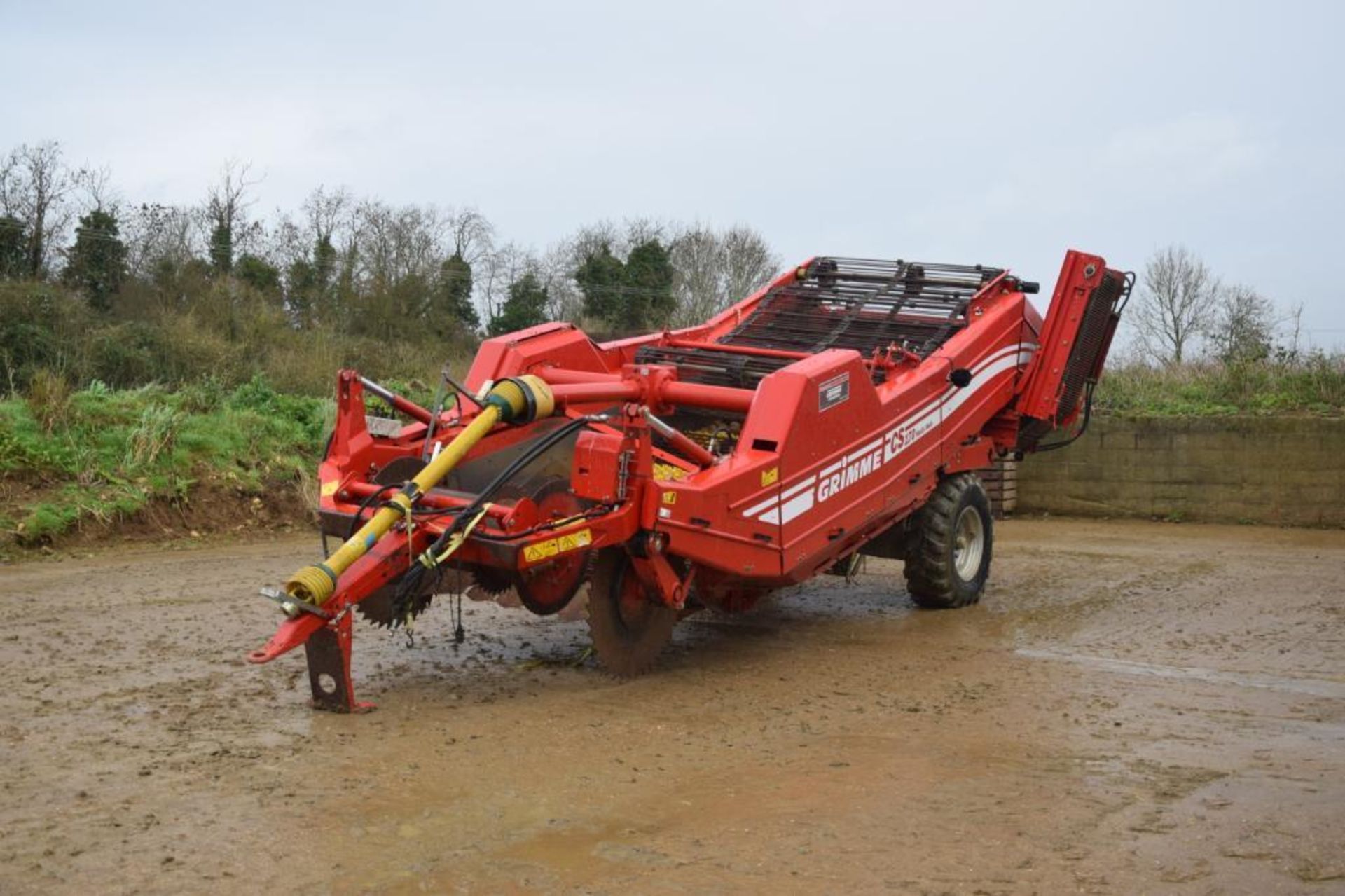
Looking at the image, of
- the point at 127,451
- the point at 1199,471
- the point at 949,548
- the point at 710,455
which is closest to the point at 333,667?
the point at 710,455

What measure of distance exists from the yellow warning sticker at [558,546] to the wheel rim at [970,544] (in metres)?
4.05

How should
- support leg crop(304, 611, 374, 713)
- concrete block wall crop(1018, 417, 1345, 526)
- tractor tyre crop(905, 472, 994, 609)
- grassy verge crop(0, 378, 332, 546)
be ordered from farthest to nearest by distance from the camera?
concrete block wall crop(1018, 417, 1345, 526) < grassy verge crop(0, 378, 332, 546) < tractor tyre crop(905, 472, 994, 609) < support leg crop(304, 611, 374, 713)

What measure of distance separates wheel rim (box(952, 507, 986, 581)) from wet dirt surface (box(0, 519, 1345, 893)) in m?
0.29

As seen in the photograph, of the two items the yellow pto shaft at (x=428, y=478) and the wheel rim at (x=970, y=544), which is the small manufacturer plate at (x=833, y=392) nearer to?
the yellow pto shaft at (x=428, y=478)

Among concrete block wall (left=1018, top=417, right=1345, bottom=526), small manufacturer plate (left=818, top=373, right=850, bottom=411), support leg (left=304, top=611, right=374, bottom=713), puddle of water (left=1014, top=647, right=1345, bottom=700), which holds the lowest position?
puddle of water (left=1014, top=647, right=1345, bottom=700)

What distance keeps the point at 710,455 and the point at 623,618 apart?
38.8 inches

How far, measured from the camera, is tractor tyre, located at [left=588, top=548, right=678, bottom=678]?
7.63 m

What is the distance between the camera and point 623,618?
7.83 meters

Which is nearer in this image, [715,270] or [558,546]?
[558,546]

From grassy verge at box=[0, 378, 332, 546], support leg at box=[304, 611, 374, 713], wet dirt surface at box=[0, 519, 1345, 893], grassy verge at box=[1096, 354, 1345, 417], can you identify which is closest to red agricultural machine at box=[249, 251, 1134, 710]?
support leg at box=[304, 611, 374, 713]

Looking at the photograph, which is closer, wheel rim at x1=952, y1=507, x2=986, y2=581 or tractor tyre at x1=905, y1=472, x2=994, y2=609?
tractor tyre at x1=905, y1=472, x2=994, y2=609

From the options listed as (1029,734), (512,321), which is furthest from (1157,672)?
(512,321)

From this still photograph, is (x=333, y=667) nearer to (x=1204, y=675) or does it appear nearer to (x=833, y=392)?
(x=833, y=392)

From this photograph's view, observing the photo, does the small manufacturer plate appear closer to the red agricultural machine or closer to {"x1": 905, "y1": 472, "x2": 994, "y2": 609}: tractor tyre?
the red agricultural machine
